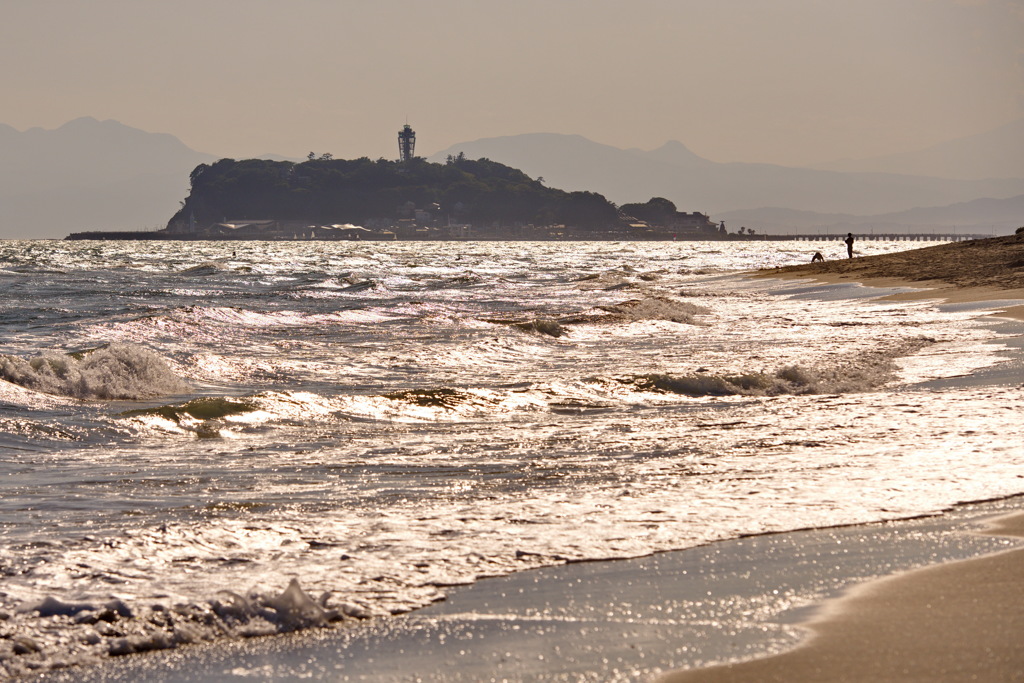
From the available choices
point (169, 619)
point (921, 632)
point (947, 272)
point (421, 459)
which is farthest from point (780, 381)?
point (947, 272)

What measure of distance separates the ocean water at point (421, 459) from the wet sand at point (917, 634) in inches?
49.9

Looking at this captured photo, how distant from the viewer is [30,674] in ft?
13.0

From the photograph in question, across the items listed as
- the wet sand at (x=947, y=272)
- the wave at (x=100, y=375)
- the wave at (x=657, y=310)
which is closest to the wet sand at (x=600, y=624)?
the wave at (x=100, y=375)

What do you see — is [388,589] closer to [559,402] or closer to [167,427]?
[167,427]

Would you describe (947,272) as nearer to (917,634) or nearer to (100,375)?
(100,375)

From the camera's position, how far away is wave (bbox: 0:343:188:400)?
12898 millimetres

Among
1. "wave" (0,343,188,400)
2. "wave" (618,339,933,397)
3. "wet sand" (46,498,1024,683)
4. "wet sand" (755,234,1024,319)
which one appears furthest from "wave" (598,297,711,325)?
"wet sand" (46,498,1024,683)

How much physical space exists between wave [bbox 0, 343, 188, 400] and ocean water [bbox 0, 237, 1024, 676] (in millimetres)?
40

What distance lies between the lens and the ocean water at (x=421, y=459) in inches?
199

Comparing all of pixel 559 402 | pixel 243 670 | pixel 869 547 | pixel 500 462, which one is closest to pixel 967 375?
pixel 559 402

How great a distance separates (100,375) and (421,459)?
6.71 meters

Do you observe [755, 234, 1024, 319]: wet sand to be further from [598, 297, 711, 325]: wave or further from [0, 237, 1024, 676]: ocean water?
[598, 297, 711, 325]: wave

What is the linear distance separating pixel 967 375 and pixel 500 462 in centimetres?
652

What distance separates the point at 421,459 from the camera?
339 inches
